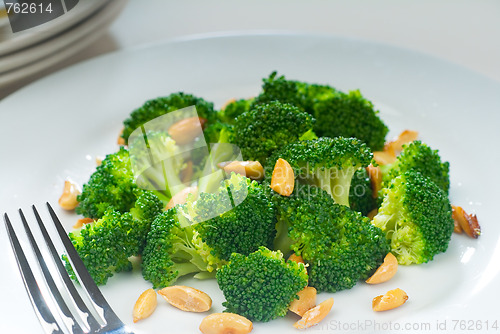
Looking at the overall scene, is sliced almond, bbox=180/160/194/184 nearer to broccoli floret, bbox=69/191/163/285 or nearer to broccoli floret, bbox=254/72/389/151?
broccoli floret, bbox=69/191/163/285

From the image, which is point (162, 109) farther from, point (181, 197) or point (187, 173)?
point (181, 197)

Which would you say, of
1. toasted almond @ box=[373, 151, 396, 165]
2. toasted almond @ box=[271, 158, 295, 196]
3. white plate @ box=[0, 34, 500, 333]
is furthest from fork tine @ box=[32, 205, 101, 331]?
toasted almond @ box=[373, 151, 396, 165]

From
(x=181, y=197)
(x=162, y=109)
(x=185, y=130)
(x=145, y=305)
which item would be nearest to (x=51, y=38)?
(x=162, y=109)

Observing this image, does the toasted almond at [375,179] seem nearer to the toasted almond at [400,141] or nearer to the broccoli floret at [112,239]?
the toasted almond at [400,141]

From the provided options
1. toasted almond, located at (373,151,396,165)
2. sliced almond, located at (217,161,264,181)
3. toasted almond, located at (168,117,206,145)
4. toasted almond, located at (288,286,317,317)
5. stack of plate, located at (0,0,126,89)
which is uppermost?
stack of plate, located at (0,0,126,89)

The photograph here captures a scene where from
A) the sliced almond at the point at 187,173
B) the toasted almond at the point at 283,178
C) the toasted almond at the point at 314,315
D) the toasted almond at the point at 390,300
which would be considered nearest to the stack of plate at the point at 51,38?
the sliced almond at the point at 187,173
